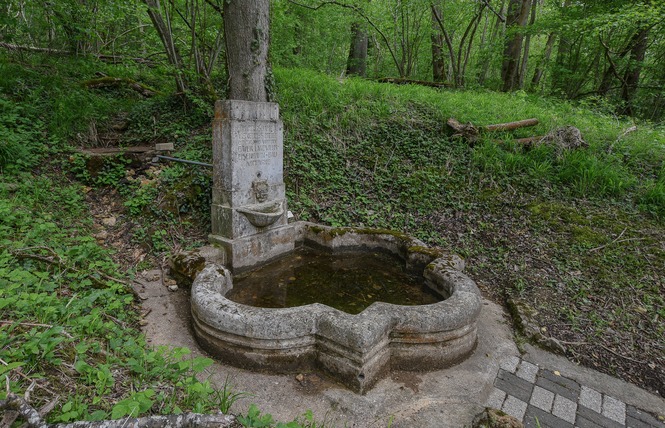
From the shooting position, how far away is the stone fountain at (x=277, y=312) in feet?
8.43

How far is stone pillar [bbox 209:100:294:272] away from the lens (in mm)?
3756

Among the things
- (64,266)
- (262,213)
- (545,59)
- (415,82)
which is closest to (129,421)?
(64,266)

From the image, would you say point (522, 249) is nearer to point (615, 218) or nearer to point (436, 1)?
point (615, 218)

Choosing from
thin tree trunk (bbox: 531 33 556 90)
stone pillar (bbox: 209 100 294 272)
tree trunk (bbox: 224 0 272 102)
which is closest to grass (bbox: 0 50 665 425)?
stone pillar (bbox: 209 100 294 272)

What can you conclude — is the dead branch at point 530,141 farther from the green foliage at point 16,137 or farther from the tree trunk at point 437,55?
the green foliage at point 16,137

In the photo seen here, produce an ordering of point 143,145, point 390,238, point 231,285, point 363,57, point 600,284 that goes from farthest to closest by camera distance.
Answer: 1. point 363,57
2. point 143,145
3. point 390,238
4. point 600,284
5. point 231,285

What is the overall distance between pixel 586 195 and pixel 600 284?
193 cm

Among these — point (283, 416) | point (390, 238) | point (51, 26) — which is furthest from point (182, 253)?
point (51, 26)

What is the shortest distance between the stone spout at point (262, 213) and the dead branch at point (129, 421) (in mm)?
2639

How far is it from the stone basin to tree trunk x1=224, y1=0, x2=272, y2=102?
2895 millimetres

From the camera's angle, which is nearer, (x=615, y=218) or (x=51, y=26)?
(x=615, y=218)

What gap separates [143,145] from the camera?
20.0ft

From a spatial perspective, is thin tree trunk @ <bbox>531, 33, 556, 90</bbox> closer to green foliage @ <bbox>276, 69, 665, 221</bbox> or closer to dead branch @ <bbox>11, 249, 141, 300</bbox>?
green foliage @ <bbox>276, 69, 665, 221</bbox>

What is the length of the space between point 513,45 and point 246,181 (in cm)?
1082
